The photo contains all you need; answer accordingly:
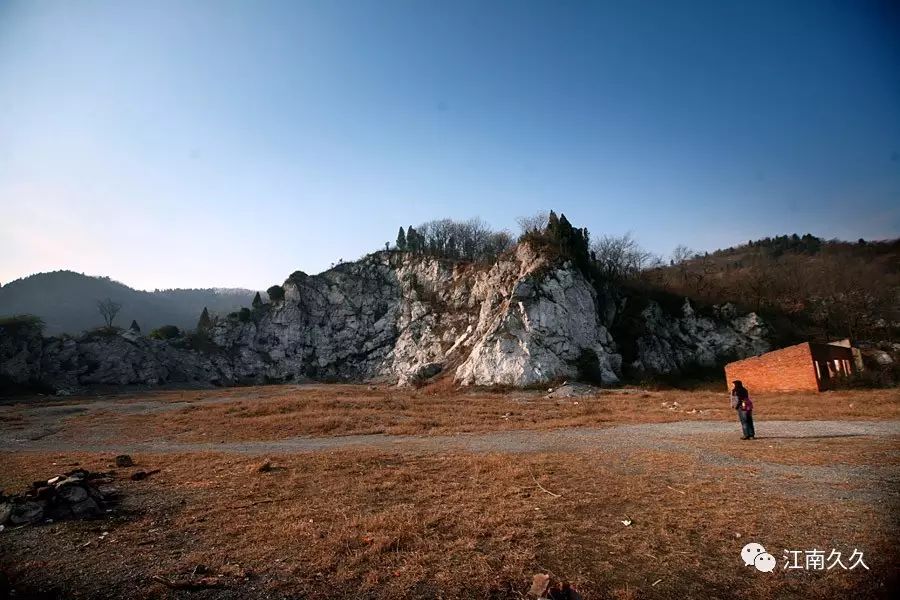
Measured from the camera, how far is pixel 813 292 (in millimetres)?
57406

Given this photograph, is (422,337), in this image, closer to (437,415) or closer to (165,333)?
(437,415)

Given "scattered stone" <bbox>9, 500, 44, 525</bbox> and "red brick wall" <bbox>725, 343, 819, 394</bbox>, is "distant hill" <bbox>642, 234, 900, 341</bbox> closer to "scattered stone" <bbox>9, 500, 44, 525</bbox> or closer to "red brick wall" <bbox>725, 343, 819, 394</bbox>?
"red brick wall" <bbox>725, 343, 819, 394</bbox>

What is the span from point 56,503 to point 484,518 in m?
8.00

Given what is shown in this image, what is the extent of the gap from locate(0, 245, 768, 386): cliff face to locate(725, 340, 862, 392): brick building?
14.8 m

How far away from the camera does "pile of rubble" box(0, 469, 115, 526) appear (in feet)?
24.3

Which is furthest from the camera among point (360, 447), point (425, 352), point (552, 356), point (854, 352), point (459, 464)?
point (425, 352)

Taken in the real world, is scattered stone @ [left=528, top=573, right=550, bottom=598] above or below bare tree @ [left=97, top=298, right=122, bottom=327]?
below

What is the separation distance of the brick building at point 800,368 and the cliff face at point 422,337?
14.8 meters

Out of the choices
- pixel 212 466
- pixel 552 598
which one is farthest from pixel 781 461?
pixel 212 466

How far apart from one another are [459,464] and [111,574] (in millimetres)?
7385

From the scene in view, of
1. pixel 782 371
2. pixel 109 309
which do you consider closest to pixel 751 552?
pixel 782 371

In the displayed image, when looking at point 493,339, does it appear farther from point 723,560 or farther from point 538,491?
point 723,560

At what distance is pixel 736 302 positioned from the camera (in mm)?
57312

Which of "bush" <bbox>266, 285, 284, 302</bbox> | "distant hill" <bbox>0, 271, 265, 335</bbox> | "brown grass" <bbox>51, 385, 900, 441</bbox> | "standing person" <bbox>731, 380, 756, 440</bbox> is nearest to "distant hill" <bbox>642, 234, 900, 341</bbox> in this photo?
"brown grass" <bbox>51, 385, 900, 441</bbox>
